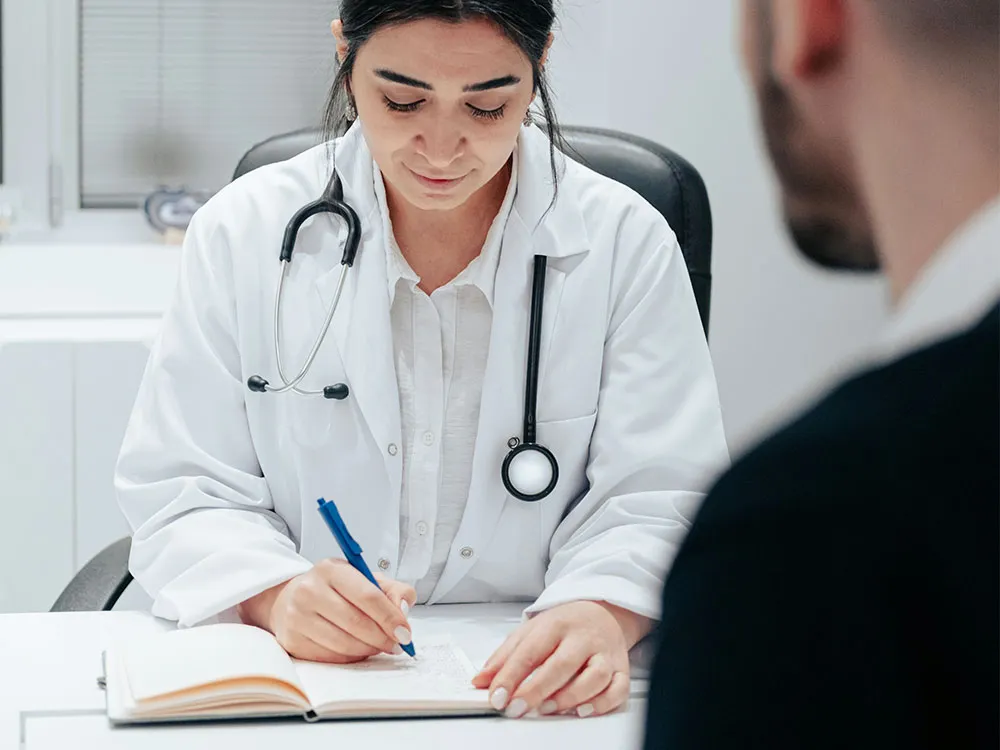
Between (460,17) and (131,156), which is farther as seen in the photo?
(131,156)

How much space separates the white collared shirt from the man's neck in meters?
1.02

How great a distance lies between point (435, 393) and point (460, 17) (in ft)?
1.23

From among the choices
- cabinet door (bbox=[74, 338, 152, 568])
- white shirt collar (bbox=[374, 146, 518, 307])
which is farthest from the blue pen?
cabinet door (bbox=[74, 338, 152, 568])

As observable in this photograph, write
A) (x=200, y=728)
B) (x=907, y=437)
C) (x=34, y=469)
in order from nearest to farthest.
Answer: (x=907, y=437) < (x=200, y=728) < (x=34, y=469)

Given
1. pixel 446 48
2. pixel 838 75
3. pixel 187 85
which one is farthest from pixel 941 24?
pixel 187 85

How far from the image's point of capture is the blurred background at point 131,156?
6.65 feet

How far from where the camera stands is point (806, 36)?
1.05 ft

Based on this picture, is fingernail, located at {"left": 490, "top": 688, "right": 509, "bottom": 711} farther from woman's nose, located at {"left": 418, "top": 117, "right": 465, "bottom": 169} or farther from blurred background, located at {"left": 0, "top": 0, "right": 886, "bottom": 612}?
woman's nose, located at {"left": 418, "top": 117, "right": 465, "bottom": 169}

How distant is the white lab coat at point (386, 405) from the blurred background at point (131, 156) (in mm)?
119

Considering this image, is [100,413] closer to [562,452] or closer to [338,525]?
[562,452]

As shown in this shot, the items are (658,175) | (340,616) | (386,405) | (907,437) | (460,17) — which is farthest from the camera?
(658,175)

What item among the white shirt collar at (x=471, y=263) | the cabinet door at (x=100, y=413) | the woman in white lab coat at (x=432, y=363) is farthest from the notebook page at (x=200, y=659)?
the cabinet door at (x=100, y=413)

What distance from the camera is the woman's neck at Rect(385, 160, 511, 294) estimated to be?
140 cm

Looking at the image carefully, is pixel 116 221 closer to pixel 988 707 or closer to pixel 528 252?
pixel 528 252
